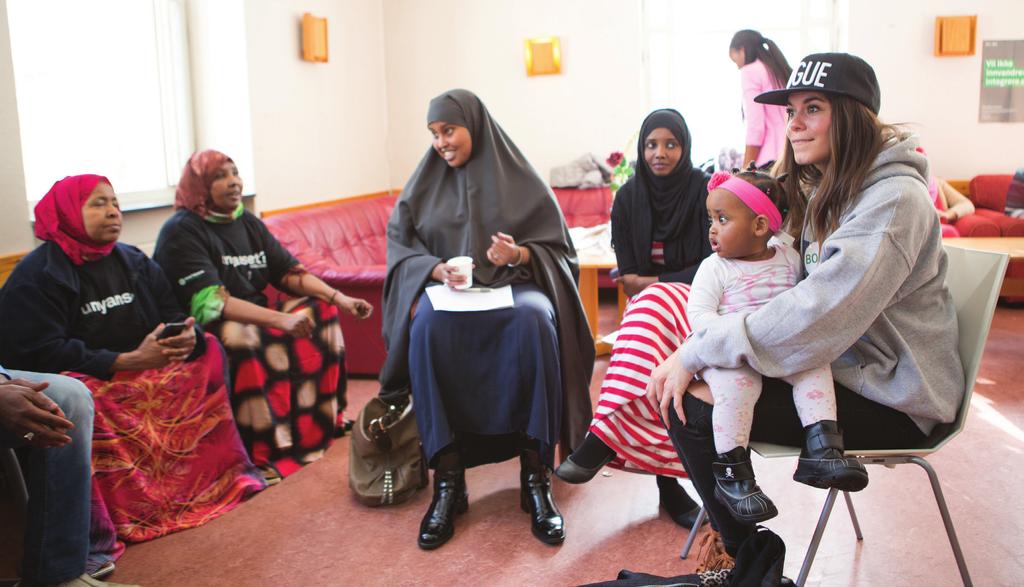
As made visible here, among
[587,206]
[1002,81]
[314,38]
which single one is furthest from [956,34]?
[314,38]

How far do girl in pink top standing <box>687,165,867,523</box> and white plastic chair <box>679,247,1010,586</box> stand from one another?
0.28ft

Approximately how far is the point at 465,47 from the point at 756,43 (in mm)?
2862

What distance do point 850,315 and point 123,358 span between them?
2.07 metres

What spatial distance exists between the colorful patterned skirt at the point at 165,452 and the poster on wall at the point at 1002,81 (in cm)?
612

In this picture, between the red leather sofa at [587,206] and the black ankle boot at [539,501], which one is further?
the red leather sofa at [587,206]

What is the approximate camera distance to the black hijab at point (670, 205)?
2.94m

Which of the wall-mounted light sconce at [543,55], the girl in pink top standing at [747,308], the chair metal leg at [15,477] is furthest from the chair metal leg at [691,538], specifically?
the wall-mounted light sconce at [543,55]

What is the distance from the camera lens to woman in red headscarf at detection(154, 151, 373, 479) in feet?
9.83

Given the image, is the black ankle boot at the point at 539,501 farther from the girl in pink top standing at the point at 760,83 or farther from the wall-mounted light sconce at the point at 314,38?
Result: the wall-mounted light sconce at the point at 314,38

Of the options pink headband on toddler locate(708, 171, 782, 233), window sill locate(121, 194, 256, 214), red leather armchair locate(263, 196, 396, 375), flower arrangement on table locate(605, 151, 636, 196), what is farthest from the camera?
flower arrangement on table locate(605, 151, 636, 196)

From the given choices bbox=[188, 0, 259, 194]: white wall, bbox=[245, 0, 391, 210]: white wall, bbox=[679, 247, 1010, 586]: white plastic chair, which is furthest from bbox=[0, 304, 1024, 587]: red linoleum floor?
bbox=[245, 0, 391, 210]: white wall

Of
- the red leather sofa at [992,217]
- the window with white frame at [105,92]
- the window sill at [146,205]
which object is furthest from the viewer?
the red leather sofa at [992,217]

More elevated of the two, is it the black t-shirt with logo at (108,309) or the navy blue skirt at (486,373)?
the black t-shirt with logo at (108,309)

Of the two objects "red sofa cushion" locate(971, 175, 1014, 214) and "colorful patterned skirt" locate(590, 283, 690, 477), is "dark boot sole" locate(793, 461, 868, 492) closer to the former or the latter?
"colorful patterned skirt" locate(590, 283, 690, 477)
